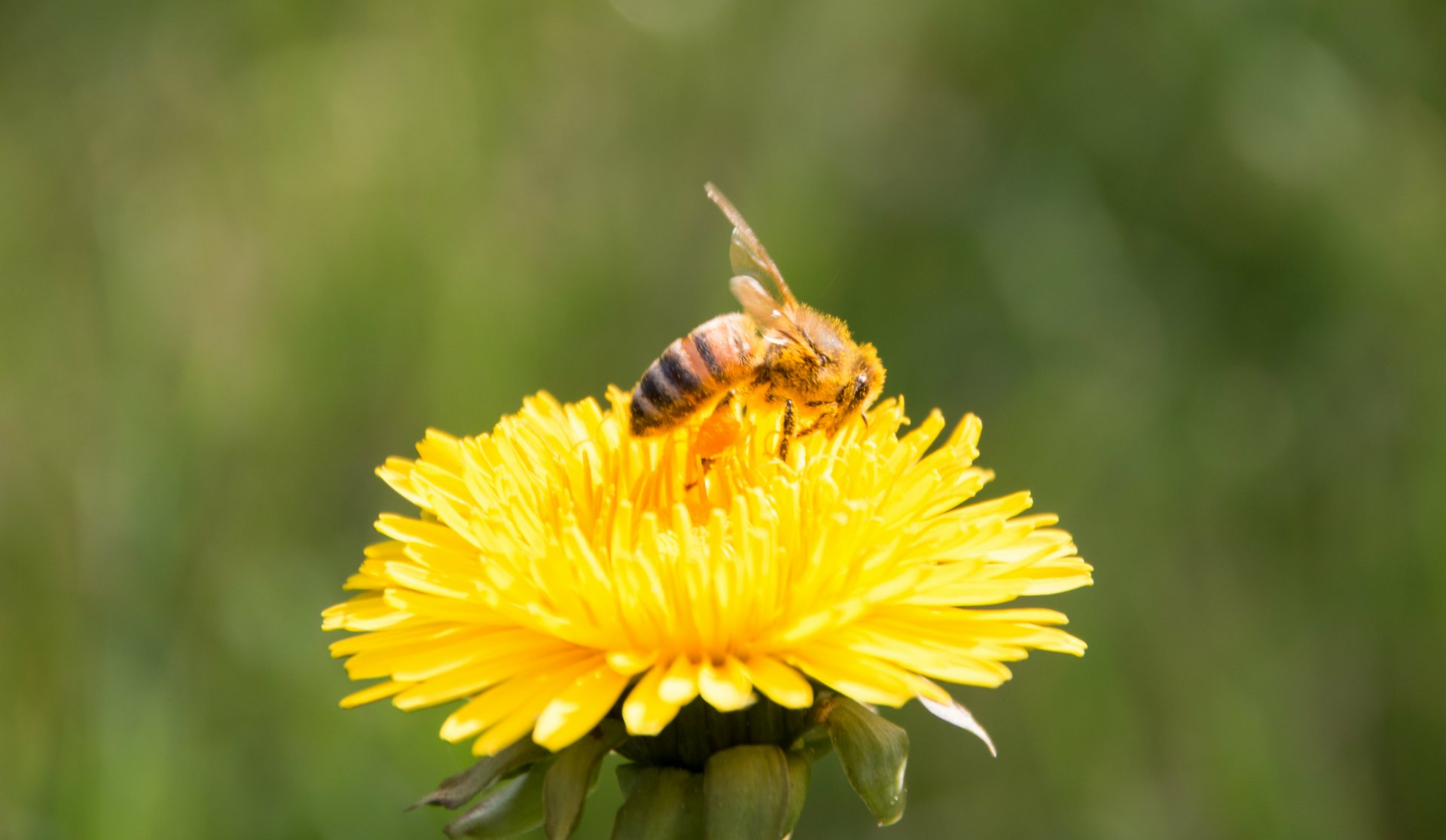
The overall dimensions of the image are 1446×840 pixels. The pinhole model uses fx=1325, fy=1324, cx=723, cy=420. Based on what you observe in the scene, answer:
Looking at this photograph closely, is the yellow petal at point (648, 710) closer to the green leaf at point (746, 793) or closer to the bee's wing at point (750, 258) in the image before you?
the green leaf at point (746, 793)

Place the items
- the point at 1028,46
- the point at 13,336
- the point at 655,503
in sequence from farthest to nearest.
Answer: the point at 1028,46 < the point at 13,336 < the point at 655,503

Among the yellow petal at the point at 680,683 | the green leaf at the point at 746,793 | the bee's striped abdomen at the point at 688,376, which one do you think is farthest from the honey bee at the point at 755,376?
the green leaf at the point at 746,793

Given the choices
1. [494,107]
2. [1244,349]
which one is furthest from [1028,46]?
[494,107]

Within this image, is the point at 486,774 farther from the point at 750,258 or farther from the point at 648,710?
the point at 750,258

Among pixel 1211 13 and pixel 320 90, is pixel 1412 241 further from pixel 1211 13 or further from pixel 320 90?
pixel 320 90

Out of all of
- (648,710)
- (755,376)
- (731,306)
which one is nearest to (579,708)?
(648,710)

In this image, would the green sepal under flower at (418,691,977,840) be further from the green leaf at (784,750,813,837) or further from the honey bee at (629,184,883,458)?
the honey bee at (629,184,883,458)
